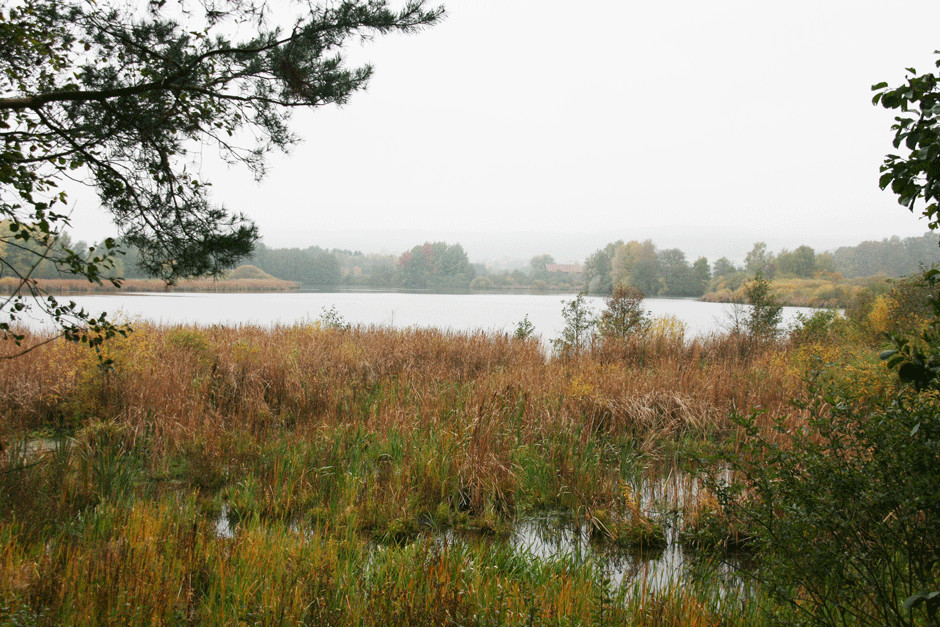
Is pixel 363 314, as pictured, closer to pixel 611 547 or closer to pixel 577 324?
pixel 577 324

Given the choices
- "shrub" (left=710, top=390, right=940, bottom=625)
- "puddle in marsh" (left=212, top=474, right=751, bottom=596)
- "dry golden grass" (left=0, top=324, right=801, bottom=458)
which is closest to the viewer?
"shrub" (left=710, top=390, right=940, bottom=625)

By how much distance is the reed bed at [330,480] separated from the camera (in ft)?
8.12

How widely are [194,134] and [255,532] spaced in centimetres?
319

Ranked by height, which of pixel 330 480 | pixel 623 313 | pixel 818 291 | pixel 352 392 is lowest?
pixel 330 480

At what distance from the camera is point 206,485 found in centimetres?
436

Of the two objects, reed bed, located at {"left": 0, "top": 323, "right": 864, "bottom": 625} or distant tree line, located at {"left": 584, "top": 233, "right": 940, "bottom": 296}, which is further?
distant tree line, located at {"left": 584, "top": 233, "right": 940, "bottom": 296}

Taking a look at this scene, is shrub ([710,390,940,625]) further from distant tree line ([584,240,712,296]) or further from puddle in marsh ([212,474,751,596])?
distant tree line ([584,240,712,296])

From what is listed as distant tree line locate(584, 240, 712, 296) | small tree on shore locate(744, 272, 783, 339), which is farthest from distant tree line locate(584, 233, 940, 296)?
small tree on shore locate(744, 272, 783, 339)

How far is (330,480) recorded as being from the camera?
4383mm

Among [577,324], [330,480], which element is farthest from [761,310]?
[330,480]

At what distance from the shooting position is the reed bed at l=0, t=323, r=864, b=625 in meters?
2.47

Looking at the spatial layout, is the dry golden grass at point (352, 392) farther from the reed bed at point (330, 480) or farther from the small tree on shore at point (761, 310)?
the small tree on shore at point (761, 310)

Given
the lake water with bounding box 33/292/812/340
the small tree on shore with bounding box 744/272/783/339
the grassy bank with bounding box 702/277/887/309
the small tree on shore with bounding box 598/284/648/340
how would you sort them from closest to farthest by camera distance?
the small tree on shore with bounding box 598/284/648/340, the small tree on shore with bounding box 744/272/783/339, the lake water with bounding box 33/292/812/340, the grassy bank with bounding box 702/277/887/309

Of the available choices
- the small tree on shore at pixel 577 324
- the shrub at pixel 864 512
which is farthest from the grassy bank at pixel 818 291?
the shrub at pixel 864 512
